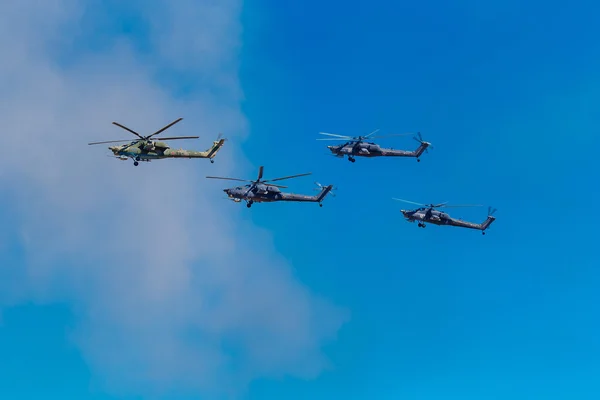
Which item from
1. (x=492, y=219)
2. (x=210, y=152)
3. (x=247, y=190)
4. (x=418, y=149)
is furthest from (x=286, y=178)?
(x=492, y=219)

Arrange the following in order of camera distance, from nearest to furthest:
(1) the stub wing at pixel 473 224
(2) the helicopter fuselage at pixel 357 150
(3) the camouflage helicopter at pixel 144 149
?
(3) the camouflage helicopter at pixel 144 149, (2) the helicopter fuselage at pixel 357 150, (1) the stub wing at pixel 473 224

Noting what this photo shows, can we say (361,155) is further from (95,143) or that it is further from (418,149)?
(95,143)

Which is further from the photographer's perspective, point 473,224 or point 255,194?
point 473,224

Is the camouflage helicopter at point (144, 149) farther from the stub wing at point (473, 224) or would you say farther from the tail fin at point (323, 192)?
the stub wing at point (473, 224)

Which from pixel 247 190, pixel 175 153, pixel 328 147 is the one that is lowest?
pixel 247 190

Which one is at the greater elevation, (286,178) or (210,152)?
(210,152)

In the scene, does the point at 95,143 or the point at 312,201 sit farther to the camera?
the point at 312,201

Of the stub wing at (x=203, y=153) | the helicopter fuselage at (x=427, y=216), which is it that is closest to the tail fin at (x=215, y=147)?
the stub wing at (x=203, y=153)

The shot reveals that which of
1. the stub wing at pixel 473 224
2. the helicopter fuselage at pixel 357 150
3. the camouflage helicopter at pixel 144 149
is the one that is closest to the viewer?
the camouflage helicopter at pixel 144 149

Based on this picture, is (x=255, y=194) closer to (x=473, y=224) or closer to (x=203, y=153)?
(x=203, y=153)

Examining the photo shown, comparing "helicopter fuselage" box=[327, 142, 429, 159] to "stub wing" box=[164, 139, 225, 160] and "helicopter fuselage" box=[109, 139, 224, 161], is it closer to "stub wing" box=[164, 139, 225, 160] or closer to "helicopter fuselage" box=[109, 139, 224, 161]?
"stub wing" box=[164, 139, 225, 160]

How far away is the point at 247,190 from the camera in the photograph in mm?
126562

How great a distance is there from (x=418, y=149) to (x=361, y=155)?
58.5 ft

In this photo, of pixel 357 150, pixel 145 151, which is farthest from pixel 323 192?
pixel 145 151
